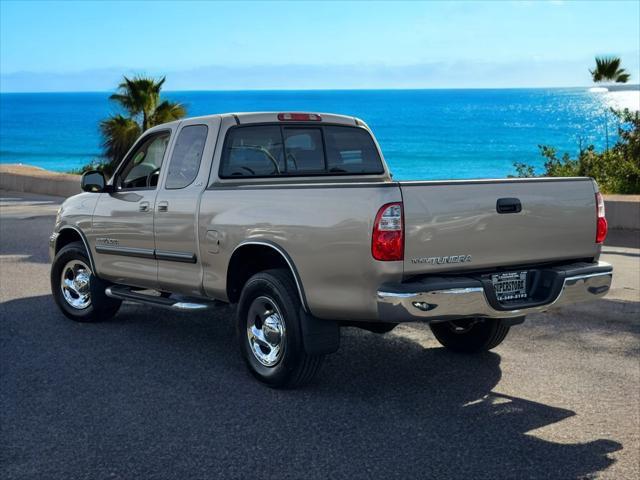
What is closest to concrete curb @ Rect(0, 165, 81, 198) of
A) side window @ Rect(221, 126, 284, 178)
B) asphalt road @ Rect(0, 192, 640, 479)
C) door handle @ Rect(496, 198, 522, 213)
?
asphalt road @ Rect(0, 192, 640, 479)

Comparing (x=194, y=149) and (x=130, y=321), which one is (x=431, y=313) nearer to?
(x=194, y=149)

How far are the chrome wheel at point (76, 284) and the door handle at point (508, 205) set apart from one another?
4.27 meters

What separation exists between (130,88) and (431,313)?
2696cm

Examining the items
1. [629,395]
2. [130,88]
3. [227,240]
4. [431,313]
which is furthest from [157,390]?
[130,88]

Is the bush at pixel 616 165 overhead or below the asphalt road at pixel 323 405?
overhead

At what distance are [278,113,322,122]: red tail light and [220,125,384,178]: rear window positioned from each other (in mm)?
62

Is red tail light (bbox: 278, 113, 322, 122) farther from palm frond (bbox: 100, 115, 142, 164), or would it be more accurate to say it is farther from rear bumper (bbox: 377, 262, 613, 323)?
palm frond (bbox: 100, 115, 142, 164)

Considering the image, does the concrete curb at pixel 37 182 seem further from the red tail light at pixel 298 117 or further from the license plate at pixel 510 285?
the license plate at pixel 510 285

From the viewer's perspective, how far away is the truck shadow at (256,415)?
4.75m

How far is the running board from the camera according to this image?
691 centimetres

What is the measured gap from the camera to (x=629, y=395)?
240 inches

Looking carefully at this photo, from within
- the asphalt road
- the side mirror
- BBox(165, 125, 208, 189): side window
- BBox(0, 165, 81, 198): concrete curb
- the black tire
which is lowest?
the asphalt road

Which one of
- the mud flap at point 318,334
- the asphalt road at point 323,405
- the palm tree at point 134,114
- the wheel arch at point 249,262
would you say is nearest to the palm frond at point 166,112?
the palm tree at point 134,114

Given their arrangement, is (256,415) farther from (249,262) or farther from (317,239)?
(249,262)
